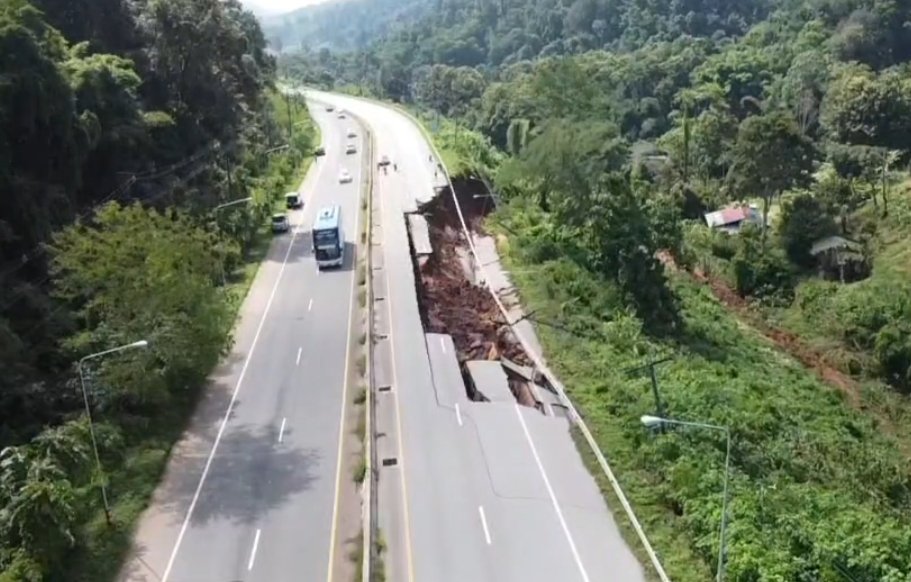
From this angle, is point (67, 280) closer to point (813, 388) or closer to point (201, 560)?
point (201, 560)

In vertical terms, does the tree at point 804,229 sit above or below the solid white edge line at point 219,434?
below

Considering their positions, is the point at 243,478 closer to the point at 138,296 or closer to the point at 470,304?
the point at 138,296

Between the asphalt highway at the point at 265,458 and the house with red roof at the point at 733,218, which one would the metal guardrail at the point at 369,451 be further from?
the house with red roof at the point at 733,218

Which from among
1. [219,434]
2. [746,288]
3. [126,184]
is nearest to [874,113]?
[746,288]

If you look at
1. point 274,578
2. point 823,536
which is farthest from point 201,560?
point 823,536

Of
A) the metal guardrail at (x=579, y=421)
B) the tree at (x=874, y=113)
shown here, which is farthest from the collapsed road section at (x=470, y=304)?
the tree at (x=874, y=113)

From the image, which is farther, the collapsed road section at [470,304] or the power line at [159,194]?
the collapsed road section at [470,304]

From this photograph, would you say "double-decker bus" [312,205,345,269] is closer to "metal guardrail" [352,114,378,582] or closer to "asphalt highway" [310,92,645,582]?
"metal guardrail" [352,114,378,582]
